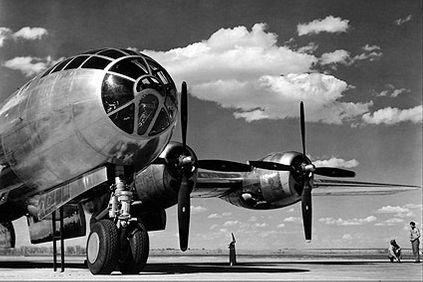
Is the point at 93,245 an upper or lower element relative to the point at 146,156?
lower

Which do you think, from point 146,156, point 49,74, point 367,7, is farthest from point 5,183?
point 367,7

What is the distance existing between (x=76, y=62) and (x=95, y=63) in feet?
2.05

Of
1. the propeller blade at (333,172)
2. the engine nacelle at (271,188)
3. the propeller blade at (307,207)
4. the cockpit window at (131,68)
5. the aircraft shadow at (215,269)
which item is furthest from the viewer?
the engine nacelle at (271,188)

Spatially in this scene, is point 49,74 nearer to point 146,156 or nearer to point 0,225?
point 146,156

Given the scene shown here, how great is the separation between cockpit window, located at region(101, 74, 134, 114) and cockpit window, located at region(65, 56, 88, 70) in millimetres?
1026

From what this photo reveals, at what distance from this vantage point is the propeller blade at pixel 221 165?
51.3 feet

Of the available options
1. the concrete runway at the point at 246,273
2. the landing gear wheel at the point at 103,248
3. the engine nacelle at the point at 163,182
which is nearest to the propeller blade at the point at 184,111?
the engine nacelle at the point at 163,182

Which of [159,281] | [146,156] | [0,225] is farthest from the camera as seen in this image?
[0,225]

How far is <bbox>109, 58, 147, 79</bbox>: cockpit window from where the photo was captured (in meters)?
11.0

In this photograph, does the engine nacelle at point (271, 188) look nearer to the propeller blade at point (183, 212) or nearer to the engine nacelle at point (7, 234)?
the propeller blade at point (183, 212)

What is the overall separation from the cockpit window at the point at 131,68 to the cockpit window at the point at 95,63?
24cm

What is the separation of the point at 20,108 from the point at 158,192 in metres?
4.31

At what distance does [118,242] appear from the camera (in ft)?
35.3

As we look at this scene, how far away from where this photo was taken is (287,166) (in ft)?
57.2
